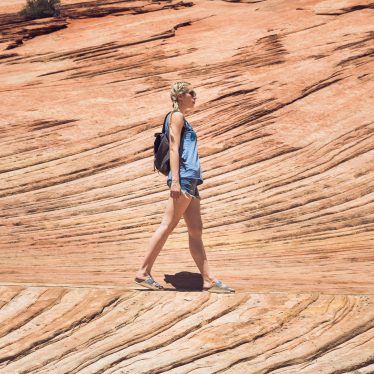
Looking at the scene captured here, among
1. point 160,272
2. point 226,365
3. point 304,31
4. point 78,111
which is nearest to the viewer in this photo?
point 226,365

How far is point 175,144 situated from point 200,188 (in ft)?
10.5

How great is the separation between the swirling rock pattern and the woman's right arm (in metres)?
0.91

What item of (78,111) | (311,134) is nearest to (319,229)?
(311,134)

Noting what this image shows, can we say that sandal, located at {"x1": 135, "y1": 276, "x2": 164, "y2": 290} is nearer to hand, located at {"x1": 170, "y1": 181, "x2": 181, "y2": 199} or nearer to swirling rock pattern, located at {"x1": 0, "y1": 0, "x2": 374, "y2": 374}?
swirling rock pattern, located at {"x1": 0, "y1": 0, "x2": 374, "y2": 374}

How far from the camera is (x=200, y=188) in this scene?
33.4 feet

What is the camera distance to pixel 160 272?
316 inches

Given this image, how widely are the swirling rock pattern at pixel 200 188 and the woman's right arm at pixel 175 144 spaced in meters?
0.91

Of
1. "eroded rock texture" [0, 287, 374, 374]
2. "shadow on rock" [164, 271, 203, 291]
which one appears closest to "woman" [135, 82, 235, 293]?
"shadow on rock" [164, 271, 203, 291]

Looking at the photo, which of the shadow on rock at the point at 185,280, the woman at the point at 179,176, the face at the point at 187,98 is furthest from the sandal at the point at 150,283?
the face at the point at 187,98

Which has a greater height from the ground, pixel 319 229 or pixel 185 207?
pixel 185 207

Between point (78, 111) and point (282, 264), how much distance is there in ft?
13.5

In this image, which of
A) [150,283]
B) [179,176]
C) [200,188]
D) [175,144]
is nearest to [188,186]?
[179,176]

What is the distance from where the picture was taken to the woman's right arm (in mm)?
6945

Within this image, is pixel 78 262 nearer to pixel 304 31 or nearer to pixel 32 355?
pixel 32 355
